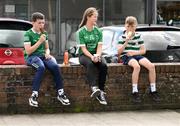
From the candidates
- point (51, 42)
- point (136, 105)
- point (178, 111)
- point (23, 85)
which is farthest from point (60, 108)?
point (51, 42)

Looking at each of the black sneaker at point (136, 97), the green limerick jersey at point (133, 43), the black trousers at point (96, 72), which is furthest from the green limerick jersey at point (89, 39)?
the black sneaker at point (136, 97)

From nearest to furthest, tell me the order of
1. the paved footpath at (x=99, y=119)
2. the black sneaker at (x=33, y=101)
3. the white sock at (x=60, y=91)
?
the paved footpath at (x=99, y=119) → the black sneaker at (x=33, y=101) → the white sock at (x=60, y=91)

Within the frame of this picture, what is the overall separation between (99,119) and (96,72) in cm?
89

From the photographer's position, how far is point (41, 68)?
882 centimetres

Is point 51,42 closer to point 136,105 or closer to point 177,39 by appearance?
point 177,39

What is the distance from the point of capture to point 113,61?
10211 mm

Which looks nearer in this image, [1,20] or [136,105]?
[136,105]

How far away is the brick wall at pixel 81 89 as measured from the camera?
896cm

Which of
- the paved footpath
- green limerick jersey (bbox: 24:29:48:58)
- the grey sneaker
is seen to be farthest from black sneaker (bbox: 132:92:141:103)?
green limerick jersey (bbox: 24:29:48:58)

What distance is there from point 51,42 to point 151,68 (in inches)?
412

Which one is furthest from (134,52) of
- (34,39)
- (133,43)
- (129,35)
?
(34,39)

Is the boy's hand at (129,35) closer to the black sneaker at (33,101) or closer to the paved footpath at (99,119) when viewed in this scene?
the paved footpath at (99,119)

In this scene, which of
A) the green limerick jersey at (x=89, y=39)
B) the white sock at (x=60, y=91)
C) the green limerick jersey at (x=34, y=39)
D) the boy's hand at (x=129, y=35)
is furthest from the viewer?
the boy's hand at (x=129, y=35)

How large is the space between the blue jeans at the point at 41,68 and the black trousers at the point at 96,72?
0.52 metres
